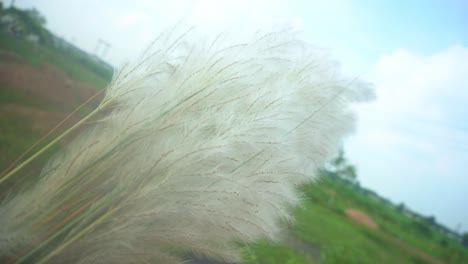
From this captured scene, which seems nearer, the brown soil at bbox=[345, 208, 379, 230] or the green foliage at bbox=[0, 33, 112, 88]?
the green foliage at bbox=[0, 33, 112, 88]

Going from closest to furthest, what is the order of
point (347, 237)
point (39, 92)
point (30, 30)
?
point (39, 92), point (30, 30), point (347, 237)

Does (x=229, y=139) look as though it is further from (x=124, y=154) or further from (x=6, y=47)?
(x=6, y=47)

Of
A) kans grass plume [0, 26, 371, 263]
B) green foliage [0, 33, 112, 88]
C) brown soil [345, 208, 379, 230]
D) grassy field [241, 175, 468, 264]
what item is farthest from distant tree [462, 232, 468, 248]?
kans grass plume [0, 26, 371, 263]

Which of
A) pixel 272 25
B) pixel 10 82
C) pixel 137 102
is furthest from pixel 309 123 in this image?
pixel 10 82

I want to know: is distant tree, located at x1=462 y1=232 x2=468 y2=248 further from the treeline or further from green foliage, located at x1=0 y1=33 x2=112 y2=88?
the treeline

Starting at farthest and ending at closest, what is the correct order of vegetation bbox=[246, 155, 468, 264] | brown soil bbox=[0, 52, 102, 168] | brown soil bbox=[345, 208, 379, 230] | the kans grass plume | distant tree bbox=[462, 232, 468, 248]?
distant tree bbox=[462, 232, 468, 248], brown soil bbox=[345, 208, 379, 230], vegetation bbox=[246, 155, 468, 264], brown soil bbox=[0, 52, 102, 168], the kans grass plume

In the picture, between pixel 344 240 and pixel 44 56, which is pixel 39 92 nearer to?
pixel 44 56

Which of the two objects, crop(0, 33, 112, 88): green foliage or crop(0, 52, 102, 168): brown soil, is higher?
crop(0, 33, 112, 88): green foliage

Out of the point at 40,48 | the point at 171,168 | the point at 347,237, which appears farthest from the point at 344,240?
the point at 171,168

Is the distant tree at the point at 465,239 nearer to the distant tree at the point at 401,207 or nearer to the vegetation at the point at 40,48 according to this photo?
the distant tree at the point at 401,207
